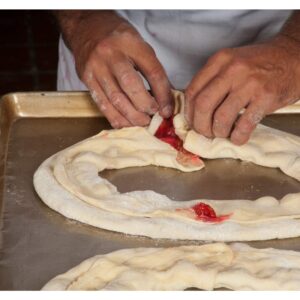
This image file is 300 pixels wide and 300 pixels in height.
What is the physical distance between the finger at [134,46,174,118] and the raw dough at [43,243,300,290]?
1.59 feet

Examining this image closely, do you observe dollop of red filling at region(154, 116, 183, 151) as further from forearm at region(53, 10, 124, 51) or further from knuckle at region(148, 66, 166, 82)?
forearm at region(53, 10, 124, 51)

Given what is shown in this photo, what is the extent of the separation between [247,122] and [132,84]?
0.31 meters

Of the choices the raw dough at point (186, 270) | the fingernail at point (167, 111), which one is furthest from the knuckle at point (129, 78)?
the raw dough at point (186, 270)

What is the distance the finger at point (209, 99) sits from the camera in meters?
1.93

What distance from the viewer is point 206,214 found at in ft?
A: 6.09

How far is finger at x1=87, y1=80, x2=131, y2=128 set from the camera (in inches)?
82.0

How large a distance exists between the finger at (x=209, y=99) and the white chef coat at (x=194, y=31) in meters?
0.43

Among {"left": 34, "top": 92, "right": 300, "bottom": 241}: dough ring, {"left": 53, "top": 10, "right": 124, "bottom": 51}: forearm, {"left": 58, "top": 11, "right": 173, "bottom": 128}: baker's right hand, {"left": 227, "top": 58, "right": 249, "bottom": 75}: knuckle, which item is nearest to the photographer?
{"left": 34, "top": 92, "right": 300, "bottom": 241}: dough ring

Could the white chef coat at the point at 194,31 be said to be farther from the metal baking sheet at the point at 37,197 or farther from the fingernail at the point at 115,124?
the fingernail at the point at 115,124

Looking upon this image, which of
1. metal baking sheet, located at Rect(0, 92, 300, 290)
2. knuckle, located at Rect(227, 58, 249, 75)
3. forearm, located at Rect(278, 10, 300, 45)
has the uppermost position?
forearm, located at Rect(278, 10, 300, 45)

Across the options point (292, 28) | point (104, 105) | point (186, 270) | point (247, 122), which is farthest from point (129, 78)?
point (186, 270)

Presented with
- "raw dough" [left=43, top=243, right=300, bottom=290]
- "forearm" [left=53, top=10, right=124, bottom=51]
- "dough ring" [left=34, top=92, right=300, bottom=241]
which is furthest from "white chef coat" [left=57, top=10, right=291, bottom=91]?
"raw dough" [left=43, top=243, right=300, bottom=290]

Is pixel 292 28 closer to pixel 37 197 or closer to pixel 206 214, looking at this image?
pixel 206 214

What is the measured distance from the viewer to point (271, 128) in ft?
7.13
